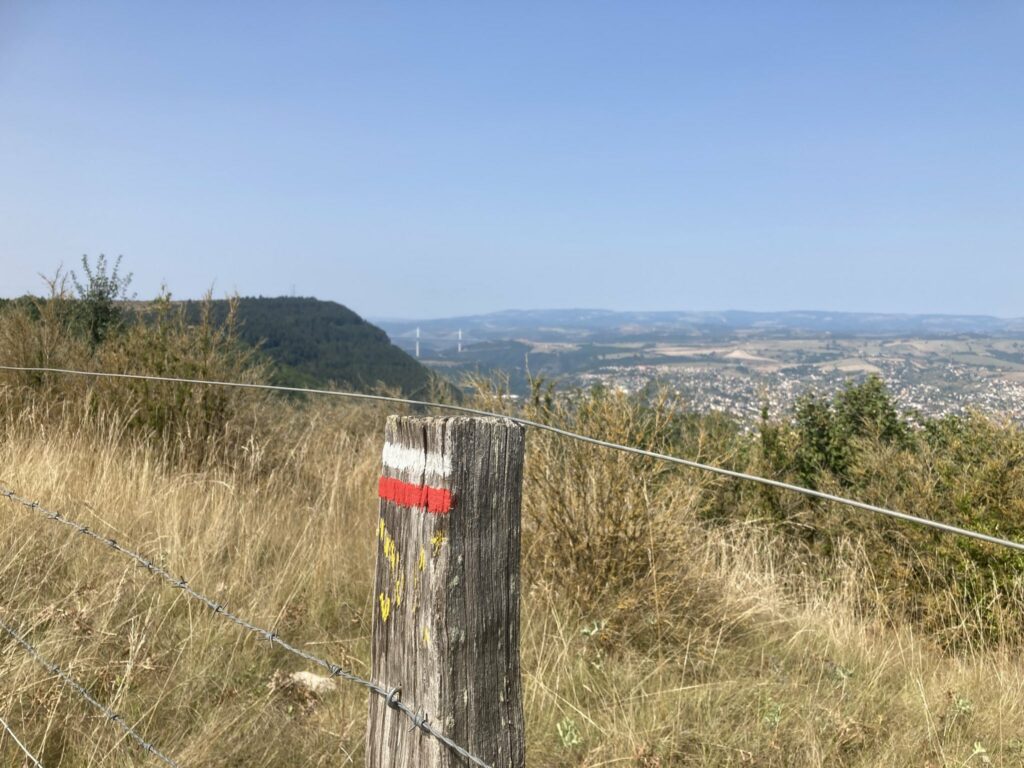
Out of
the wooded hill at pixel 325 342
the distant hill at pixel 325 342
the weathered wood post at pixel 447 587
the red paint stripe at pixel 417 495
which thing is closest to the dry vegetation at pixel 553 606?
the weathered wood post at pixel 447 587

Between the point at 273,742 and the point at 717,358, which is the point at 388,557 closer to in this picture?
the point at 273,742

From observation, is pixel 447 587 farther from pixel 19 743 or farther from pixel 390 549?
pixel 19 743

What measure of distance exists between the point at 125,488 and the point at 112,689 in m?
1.89

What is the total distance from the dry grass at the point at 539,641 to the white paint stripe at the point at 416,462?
1.57 meters

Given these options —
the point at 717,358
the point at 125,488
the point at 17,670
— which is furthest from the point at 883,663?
the point at 717,358

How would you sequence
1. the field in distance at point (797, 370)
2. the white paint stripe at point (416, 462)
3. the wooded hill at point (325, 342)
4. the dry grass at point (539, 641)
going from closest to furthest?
the white paint stripe at point (416, 462)
the dry grass at point (539, 641)
the field in distance at point (797, 370)
the wooded hill at point (325, 342)

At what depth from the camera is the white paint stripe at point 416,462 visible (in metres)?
1.32

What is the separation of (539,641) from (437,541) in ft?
8.24

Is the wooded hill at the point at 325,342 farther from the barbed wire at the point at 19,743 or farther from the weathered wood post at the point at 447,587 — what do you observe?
the weathered wood post at the point at 447,587

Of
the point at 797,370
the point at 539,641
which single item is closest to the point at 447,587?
the point at 539,641

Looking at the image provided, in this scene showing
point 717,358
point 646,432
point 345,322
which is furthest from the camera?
point 717,358

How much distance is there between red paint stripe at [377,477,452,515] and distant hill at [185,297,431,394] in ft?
110

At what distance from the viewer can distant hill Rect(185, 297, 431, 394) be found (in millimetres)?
40156

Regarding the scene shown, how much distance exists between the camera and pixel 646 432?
5.55m
